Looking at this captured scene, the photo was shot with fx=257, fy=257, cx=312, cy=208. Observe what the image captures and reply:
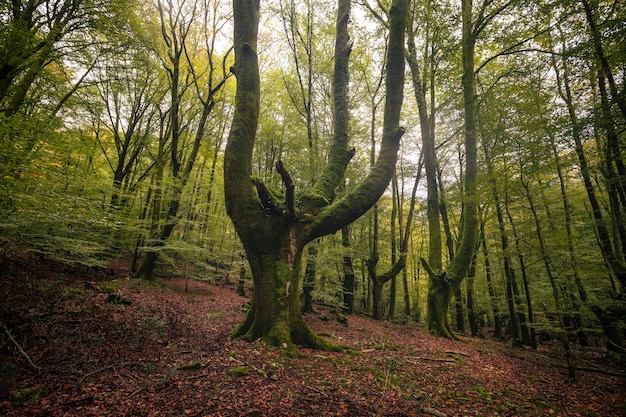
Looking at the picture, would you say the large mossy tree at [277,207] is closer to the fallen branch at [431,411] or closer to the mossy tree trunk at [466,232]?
the fallen branch at [431,411]

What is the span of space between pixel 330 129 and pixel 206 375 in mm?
14029

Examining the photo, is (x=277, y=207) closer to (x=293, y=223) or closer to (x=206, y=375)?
(x=293, y=223)

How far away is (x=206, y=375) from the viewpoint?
3.89m

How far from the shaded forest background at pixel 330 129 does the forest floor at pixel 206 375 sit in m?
1.34

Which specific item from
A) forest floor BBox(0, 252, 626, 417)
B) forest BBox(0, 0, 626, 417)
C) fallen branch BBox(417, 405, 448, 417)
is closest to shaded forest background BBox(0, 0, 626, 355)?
forest BBox(0, 0, 626, 417)

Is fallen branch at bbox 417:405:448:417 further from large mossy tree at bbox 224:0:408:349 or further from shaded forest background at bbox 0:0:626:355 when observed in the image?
shaded forest background at bbox 0:0:626:355

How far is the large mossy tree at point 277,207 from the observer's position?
5.33m

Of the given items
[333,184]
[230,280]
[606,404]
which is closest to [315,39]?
[333,184]

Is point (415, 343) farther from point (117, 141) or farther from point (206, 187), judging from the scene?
point (117, 141)

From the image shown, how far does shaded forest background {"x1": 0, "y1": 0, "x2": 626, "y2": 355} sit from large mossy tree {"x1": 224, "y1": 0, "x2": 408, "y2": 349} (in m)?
1.39

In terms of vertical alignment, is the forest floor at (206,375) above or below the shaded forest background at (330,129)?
below

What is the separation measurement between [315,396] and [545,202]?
1042 centimetres

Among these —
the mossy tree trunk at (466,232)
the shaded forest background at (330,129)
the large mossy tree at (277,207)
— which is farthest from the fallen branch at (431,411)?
the mossy tree trunk at (466,232)

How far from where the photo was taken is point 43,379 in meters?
3.34
